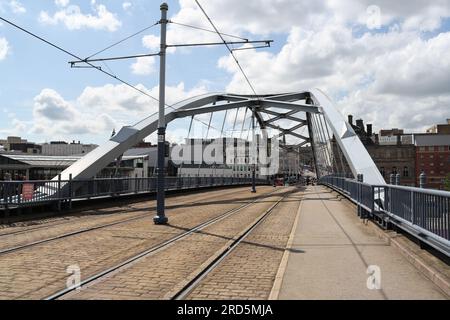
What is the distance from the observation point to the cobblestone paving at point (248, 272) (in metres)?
5.93

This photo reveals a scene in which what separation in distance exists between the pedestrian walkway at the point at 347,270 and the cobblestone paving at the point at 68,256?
3167 mm

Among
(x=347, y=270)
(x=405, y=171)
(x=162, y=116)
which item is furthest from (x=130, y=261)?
(x=405, y=171)

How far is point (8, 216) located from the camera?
14.6 metres

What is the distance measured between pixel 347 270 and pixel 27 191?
39.3ft

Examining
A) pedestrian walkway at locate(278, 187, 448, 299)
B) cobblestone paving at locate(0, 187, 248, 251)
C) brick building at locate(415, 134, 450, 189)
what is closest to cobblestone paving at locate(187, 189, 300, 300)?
pedestrian walkway at locate(278, 187, 448, 299)

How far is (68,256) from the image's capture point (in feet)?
27.5

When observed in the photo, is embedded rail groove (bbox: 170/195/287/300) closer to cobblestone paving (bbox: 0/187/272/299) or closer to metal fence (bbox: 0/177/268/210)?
cobblestone paving (bbox: 0/187/272/299)

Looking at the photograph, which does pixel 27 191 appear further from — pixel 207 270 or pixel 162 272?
pixel 207 270

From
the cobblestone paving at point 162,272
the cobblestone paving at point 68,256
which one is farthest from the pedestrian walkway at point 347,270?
the cobblestone paving at point 68,256

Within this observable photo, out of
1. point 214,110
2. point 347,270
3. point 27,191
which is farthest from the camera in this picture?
point 214,110

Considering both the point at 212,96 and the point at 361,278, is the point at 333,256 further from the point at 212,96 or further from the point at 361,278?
the point at 212,96

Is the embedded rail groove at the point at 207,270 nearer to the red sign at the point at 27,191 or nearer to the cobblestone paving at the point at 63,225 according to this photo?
the cobblestone paving at the point at 63,225
